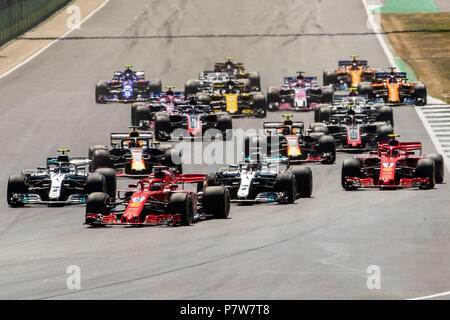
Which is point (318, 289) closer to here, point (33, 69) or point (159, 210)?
point (159, 210)

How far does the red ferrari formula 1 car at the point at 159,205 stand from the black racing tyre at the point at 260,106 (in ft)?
75.1

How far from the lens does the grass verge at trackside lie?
67.4m

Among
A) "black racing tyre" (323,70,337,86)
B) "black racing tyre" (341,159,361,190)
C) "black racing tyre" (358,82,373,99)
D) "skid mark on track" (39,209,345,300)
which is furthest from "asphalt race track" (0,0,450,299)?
"black racing tyre" (323,70,337,86)

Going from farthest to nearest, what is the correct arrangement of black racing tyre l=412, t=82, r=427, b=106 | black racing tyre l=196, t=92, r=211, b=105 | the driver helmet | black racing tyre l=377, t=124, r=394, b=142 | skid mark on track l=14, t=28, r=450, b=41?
skid mark on track l=14, t=28, r=450, b=41
black racing tyre l=412, t=82, r=427, b=106
black racing tyre l=196, t=92, r=211, b=105
black racing tyre l=377, t=124, r=394, b=142
the driver helmet

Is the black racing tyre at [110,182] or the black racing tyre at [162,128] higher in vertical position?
the black racing tyre at [162,128]

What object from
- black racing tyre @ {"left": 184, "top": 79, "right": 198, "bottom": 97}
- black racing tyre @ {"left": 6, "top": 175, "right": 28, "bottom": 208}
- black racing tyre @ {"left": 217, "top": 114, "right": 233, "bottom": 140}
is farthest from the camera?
black racing tyre @ {"left": 184, "top": 79, "right": 198, "bottom": 97}

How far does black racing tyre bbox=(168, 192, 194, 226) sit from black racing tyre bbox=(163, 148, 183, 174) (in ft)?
27.7

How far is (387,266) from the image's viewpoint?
24922 mm

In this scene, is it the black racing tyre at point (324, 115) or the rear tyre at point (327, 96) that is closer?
the black racing tyre at point (324, 115)

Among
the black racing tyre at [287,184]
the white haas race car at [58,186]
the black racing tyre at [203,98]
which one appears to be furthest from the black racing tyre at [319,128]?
the white haas race car at [58,186]

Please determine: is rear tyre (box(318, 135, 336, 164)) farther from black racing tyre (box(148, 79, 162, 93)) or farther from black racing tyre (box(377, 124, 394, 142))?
black racing tyre (box(148, 79, 162, 93))

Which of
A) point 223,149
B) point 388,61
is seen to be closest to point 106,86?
point 223,149

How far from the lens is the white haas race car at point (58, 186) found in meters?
34.7

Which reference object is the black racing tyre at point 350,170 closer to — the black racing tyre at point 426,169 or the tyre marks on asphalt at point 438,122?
the black racing tyre at point 426,169
